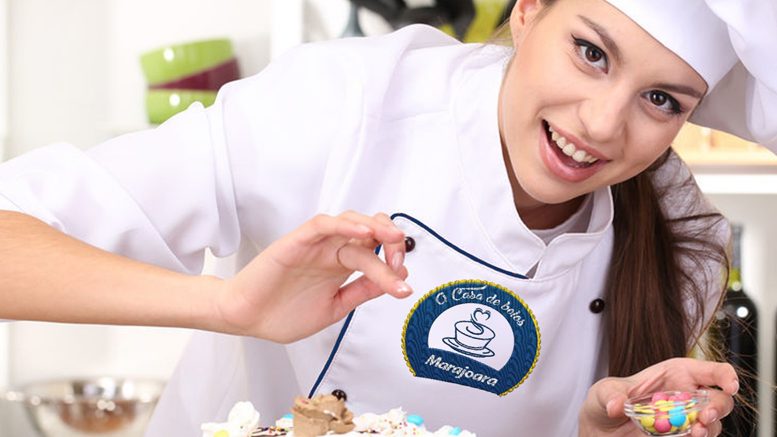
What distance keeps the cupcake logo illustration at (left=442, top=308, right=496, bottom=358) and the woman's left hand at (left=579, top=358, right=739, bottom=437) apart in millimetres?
138

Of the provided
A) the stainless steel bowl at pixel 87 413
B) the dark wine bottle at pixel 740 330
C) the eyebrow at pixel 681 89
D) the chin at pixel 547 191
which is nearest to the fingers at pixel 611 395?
the chin at pixel 547 191

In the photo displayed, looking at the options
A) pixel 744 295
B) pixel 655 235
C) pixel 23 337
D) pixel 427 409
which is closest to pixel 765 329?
pixel 744 295

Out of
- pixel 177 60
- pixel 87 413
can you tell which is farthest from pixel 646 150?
pixel 87 413

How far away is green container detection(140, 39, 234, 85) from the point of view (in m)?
2.49

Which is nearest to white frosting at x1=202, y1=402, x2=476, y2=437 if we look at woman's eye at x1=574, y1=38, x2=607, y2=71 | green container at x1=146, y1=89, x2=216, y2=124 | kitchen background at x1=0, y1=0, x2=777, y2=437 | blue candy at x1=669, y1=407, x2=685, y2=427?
blue candy at x1=669, y1=407, x2=685, y2=427

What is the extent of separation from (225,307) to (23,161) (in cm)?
32

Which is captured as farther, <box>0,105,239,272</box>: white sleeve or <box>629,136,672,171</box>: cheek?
<box>629,136,672,171</box>: cheek

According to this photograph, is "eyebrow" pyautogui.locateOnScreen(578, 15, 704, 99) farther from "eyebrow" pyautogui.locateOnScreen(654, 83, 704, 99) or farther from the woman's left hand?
the woman's left hand

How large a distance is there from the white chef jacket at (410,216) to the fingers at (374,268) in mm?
291

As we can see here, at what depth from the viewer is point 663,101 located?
1235mm

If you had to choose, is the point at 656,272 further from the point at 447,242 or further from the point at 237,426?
the point at 237,426

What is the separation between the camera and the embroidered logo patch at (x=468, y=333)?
1.34 metres

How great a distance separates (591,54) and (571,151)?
11 cm

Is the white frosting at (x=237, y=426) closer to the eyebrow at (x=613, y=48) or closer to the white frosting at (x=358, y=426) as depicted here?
the white frosting at (x=358, y=426)
